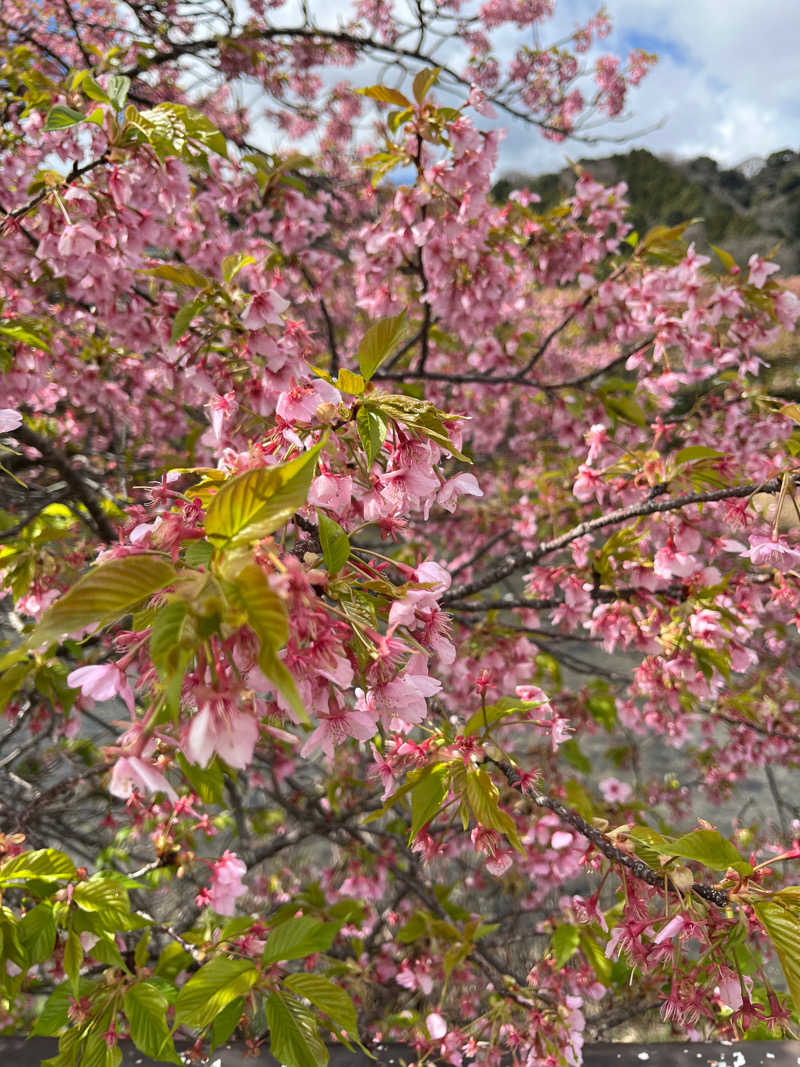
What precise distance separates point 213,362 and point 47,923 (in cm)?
115

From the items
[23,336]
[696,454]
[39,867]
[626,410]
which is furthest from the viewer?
[626,410]

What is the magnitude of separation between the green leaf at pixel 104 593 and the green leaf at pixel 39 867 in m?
0.74

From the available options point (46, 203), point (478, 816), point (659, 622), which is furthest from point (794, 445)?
point (46, 203)

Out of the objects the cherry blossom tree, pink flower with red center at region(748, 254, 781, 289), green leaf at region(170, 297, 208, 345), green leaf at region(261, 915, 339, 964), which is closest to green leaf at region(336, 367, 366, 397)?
the cherry blossom tree

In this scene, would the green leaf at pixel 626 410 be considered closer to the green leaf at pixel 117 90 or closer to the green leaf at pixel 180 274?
the green leaf at pixel 180 274

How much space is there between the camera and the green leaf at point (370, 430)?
70 centimetres

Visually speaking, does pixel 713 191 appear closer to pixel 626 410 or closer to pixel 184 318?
pixel 626 410

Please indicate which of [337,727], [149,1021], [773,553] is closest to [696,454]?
[773,553]

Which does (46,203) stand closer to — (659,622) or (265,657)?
(265,657)

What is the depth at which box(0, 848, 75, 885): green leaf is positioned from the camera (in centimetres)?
99

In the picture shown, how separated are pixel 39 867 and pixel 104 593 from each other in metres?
0.82

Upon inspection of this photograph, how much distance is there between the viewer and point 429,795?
82cm

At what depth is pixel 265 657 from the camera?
1.49 ft

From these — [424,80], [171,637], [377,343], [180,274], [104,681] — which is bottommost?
[104,681]
